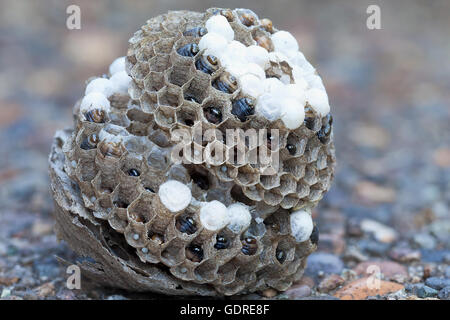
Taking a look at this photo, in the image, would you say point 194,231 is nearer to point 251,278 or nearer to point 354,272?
point 251,278

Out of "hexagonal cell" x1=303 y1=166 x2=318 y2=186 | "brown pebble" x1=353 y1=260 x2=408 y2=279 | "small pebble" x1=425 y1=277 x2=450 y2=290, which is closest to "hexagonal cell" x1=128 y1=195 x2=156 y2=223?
"hexagonal cell" x1=303 y1=166 x2=318 y2=186

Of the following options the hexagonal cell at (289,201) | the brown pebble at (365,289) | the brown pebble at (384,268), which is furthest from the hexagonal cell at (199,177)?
the brown pebble at (384,268)

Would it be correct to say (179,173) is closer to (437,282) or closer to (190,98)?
(190,98)

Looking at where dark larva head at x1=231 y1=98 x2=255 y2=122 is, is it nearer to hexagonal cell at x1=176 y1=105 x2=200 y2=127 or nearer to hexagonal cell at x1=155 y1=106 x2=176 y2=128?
hexagonal cell at x1=176 y1=105 x2=200 y2=127

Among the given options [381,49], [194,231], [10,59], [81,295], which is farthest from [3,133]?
[381,49]

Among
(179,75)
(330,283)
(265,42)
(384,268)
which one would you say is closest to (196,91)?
(179,75)

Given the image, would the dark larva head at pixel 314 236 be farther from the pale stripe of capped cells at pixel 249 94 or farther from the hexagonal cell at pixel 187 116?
the hexagonal cell at pixel 187 116
